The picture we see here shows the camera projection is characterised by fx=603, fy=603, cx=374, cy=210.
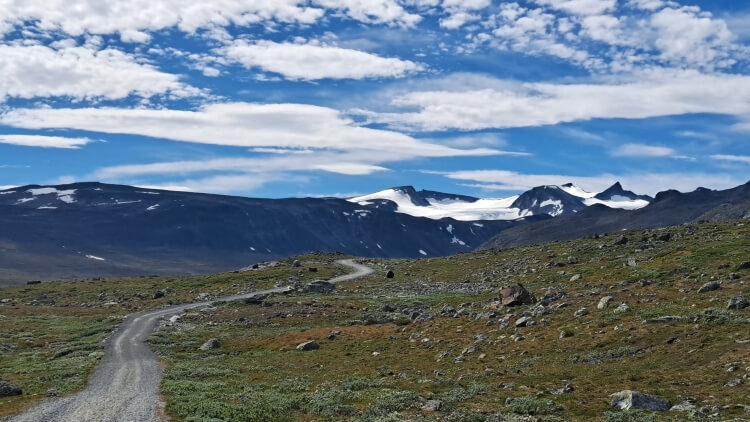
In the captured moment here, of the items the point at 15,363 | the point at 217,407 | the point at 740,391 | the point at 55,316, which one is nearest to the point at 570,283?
the point at 740,391

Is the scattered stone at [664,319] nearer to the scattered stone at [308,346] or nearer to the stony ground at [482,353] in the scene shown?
the stony ground at [482,353]

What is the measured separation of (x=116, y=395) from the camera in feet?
123

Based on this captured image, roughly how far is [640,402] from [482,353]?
18386 mm

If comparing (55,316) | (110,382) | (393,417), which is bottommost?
(55,316)

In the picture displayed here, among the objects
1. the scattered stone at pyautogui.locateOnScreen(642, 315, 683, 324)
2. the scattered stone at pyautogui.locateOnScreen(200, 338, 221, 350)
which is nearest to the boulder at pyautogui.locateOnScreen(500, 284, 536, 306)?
the scattered stone at pyautogui.locateOnScreen(642, 315, 683, 324)

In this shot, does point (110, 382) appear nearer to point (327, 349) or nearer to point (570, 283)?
point (327, 349)

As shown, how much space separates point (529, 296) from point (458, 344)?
15.2 m

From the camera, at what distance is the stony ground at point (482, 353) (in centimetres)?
→ 2884

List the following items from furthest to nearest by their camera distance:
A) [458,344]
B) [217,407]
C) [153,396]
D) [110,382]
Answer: [458,344], [110,382], [153,396], [217,407]

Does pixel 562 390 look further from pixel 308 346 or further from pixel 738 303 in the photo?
pixel 308 346

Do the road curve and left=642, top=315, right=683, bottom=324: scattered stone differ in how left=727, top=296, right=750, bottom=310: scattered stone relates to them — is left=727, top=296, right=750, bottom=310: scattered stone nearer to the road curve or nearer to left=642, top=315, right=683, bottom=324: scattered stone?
left=642, top=315, right=683, bottom=324: scattered stone

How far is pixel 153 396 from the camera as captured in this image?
36.5 metres

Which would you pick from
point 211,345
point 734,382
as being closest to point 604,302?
point 734,382

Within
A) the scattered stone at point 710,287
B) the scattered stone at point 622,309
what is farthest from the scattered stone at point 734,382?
the scattered stone at point 710,287
